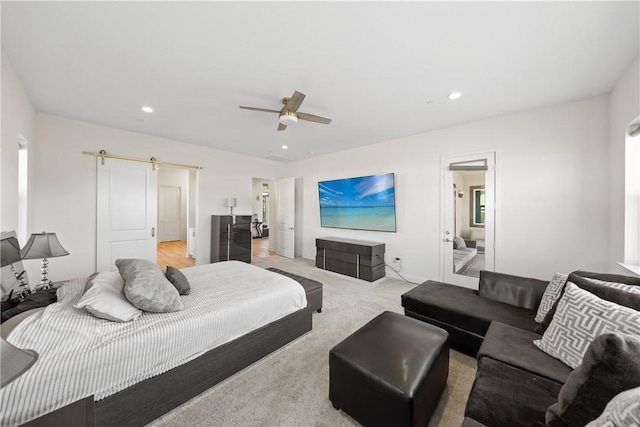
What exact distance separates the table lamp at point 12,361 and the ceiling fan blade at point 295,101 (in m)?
2.36

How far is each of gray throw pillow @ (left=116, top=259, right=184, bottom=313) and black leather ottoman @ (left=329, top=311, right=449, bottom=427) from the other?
126cm

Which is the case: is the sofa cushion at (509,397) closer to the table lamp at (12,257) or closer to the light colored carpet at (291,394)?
the light colored carpet at (291,394)

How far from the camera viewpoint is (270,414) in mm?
1542

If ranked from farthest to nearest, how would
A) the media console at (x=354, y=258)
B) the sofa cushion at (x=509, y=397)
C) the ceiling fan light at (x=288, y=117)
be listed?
the media console at (x=354, y=258)
the ceiling fan light at (x=288, y=117)
the sofa cushion at (x=509, y=397)

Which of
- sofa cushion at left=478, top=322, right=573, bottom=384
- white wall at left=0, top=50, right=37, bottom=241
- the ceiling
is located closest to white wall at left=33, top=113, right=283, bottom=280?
the ceiling

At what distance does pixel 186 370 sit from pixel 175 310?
42 centimetres

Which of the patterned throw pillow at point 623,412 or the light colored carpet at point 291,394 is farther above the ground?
the patterned throw pillow at point 623,412

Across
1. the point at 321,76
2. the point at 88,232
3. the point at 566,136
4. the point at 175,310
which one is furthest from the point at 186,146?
the point at 566,136

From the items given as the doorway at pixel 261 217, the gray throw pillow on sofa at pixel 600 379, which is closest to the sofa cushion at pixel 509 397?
the gray throw pillow on sofa at pixel 600 379

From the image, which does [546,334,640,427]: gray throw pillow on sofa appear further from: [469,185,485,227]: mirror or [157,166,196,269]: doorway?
[157,166,196,269]: doorway

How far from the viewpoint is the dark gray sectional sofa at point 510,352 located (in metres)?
0.85

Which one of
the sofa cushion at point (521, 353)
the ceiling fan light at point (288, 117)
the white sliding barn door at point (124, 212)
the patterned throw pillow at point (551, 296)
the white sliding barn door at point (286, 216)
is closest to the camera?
the sofa cushion at point (521, 353)

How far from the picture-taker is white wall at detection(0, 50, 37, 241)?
2030mm

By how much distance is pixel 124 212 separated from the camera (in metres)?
4.11
